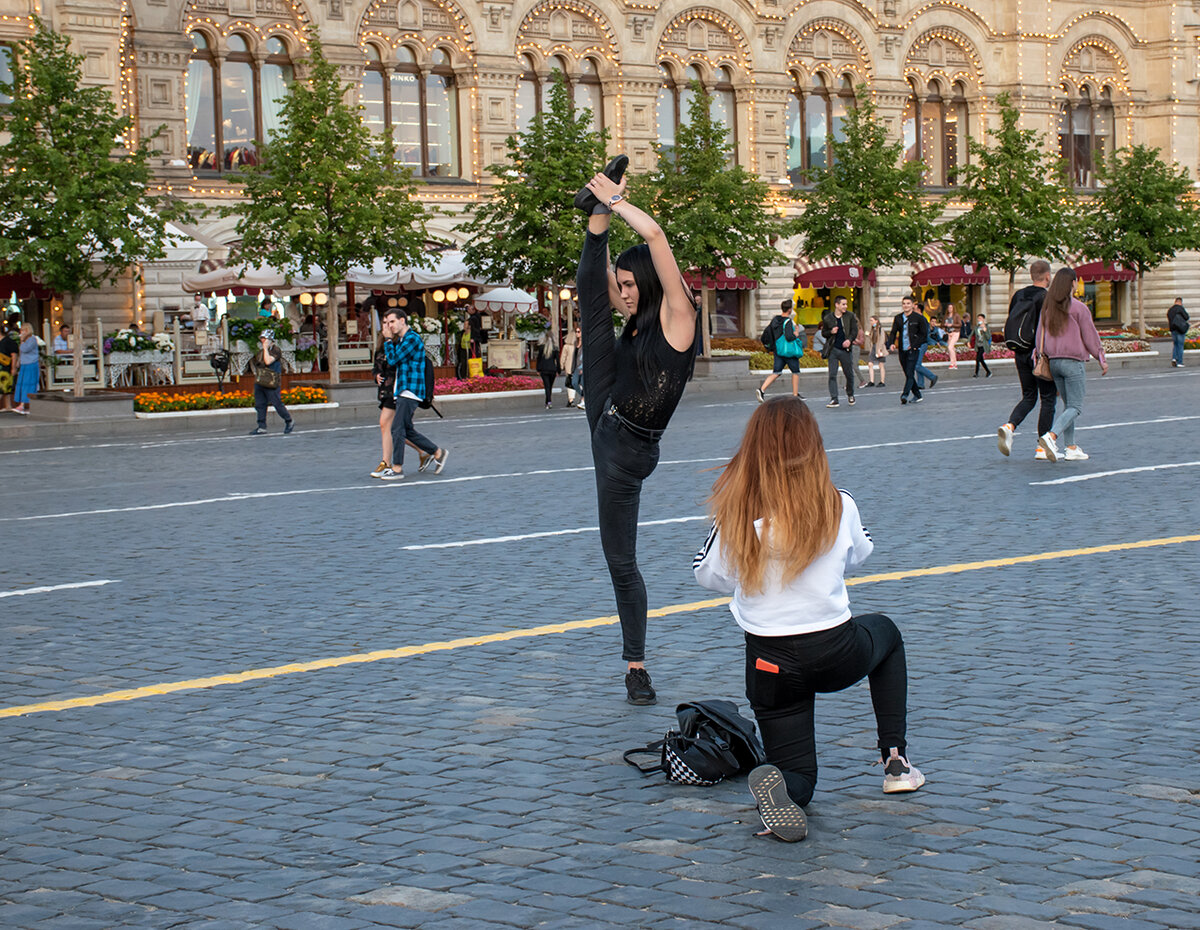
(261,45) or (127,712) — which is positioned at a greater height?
(261,45)

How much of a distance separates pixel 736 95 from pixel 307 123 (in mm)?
19610

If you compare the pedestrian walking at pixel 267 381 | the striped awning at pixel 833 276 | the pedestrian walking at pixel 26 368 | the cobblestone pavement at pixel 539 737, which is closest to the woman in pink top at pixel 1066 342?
the cobblestone pavement at pixel 539 737

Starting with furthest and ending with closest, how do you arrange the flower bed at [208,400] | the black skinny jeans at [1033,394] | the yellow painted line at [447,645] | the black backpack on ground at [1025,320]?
the flower bed at [208,400] < the black backpack on ground at [1025,320] < the black skinny jeans at [1033,394] < the yellow painted line at [447,645]

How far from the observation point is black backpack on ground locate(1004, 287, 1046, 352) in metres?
15.3

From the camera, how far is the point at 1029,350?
50.9 feet

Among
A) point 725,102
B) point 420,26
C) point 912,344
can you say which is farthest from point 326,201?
point 725,102

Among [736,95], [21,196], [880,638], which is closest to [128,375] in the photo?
[21,196]

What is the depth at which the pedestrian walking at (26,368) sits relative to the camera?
30.8 m

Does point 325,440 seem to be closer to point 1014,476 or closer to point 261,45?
point 1014,476

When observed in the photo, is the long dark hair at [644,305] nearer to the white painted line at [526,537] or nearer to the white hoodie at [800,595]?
the white hoodie at [800,595]

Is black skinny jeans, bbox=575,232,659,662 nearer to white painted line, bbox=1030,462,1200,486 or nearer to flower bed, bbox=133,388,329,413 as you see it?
white painted line, bbox=1030,462,1200,486

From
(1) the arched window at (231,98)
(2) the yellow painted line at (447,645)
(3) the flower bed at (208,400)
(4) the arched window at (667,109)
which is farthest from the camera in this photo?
(4) the arched window at (667,109)

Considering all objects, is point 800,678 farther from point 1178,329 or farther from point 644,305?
point 1178,329

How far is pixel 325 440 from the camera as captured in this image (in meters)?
22.4
